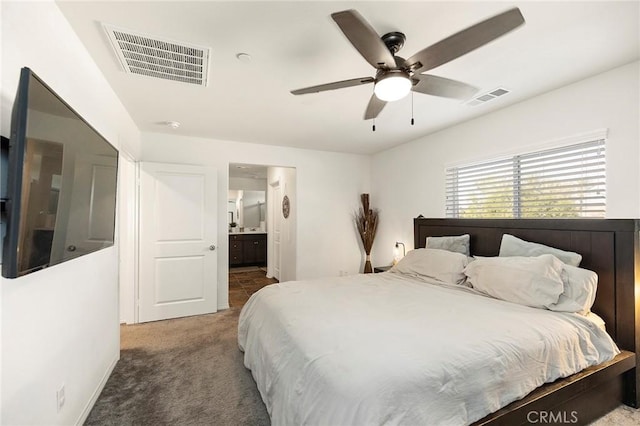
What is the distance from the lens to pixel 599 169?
2299mm

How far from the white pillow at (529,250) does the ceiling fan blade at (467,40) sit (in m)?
1.86

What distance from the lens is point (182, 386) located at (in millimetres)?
2168

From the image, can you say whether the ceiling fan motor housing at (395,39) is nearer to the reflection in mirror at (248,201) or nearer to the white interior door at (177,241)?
the white interior door at (177,241)

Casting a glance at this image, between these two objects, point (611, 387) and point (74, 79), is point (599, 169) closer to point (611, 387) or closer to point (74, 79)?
point (611, 387)

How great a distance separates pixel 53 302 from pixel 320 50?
216 cm

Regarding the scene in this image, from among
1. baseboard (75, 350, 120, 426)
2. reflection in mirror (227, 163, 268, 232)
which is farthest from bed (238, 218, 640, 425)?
reflection in mirror (227, 163, 268, 232)

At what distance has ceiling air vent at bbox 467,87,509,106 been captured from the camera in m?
2.56

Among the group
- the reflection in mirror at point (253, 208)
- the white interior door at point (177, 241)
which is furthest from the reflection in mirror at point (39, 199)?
the reflection in mirror at point (253, 208)

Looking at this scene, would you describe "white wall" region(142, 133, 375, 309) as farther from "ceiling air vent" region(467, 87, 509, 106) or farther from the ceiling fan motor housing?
the ceiling fan motor housing

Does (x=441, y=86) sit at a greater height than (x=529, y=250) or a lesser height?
greater

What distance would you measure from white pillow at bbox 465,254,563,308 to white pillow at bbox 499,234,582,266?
0.17m

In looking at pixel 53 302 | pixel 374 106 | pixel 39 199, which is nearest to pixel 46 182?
pixel 39 199

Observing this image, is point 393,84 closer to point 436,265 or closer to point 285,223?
point 436,265

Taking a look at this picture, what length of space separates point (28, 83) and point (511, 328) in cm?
254
